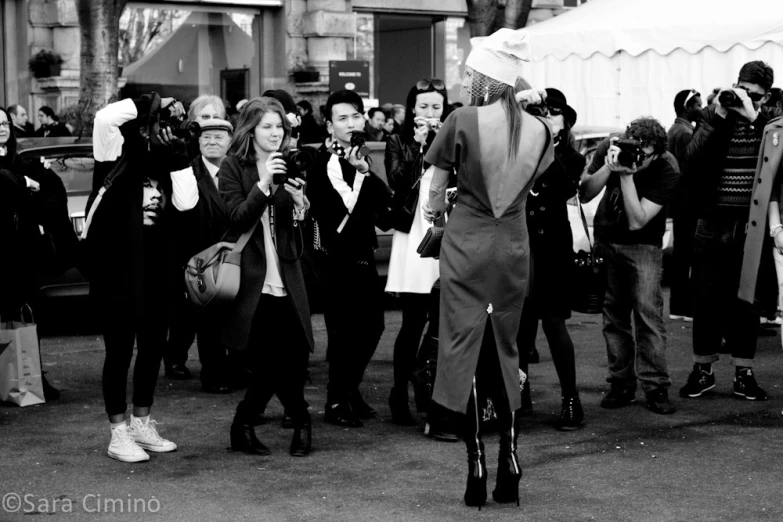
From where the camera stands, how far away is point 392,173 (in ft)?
22.1

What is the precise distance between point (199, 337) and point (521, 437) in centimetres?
237

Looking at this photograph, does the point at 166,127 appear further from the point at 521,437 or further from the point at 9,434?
the point at 521,437

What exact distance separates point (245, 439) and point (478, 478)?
150 cm

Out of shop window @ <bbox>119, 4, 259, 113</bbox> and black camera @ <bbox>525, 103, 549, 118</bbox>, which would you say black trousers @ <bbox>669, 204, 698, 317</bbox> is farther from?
shop window @ <bbox>119, 4, 259, 113</bbox>

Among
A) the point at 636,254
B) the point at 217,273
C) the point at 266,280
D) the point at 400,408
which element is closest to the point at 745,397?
the point at 636,254

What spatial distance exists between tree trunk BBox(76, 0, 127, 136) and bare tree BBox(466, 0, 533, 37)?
228 inches

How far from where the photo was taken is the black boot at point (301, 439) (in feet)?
20.5

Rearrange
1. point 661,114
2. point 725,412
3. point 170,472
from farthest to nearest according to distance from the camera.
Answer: point 661,114 → point 725,412 → point 170,472

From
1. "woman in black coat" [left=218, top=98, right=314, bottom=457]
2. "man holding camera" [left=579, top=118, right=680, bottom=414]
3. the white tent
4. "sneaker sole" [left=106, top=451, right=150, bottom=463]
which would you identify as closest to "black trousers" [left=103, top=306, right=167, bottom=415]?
"sneaker sole" [left=106, top=451, right=150, bottom=463]

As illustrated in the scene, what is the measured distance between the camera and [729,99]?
7215 mm

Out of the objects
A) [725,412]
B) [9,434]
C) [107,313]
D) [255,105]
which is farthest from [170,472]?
[725,412]

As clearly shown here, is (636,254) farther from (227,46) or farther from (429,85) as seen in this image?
(227,46)

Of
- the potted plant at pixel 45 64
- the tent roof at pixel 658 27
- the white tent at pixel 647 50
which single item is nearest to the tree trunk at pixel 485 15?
the white tent at pixel 647 50

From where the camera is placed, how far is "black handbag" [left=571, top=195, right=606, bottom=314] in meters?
7.12
